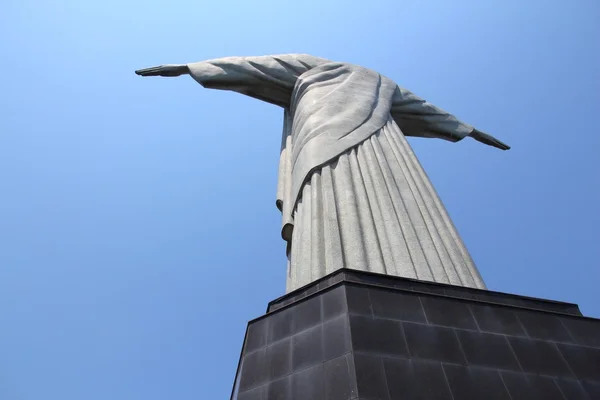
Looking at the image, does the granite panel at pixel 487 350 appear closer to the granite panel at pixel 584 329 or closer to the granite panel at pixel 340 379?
the granite panel at pixel 584 329

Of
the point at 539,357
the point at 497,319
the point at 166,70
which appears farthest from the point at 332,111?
the point at 539,357

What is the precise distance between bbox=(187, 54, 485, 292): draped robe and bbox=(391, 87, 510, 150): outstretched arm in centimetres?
3


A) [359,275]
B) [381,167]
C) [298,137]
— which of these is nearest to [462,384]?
[359,275]

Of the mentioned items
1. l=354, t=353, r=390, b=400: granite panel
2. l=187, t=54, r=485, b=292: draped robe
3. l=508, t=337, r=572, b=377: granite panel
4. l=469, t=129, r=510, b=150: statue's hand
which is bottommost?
l=354, t=353, r=390, b=400: granite panel

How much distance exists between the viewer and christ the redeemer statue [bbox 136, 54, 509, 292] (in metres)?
5.37

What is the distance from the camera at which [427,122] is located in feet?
36.9

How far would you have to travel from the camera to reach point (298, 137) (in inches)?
322

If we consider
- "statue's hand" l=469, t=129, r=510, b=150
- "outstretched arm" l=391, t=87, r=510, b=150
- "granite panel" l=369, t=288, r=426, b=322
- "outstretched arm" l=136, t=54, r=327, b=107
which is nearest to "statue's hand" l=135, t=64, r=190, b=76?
"outstretched arm" l=136, t=54, r=327, b=107

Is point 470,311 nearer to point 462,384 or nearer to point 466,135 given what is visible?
point 462,384

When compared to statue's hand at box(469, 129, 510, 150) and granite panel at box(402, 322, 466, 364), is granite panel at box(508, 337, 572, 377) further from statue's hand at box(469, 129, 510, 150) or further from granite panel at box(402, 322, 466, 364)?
statue's hand at box(469, 129, 510, 150)

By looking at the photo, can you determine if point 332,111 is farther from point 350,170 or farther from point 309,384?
point 309,384

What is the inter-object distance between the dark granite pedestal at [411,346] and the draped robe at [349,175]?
2.83ft

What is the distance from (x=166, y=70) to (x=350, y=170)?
552 centimetres

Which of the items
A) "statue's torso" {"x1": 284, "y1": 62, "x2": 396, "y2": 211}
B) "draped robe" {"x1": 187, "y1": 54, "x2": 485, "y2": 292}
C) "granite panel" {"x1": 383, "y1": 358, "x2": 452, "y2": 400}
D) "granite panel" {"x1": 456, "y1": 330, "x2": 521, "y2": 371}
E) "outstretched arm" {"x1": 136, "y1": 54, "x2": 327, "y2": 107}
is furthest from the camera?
"outstretched arm" {"x1": 136, "y1": 54, "x2": 327, "y2": 107}
